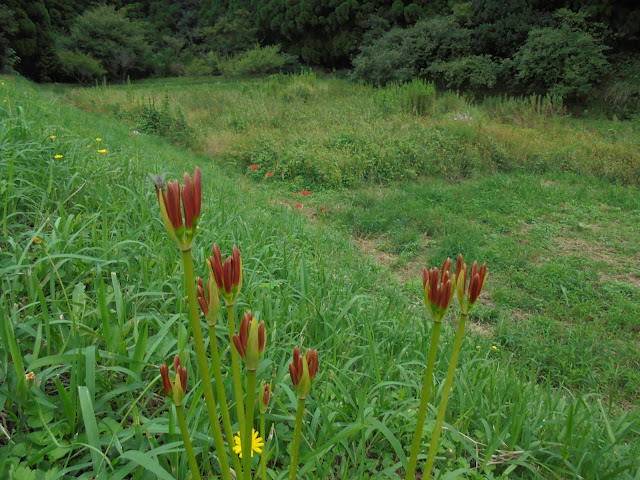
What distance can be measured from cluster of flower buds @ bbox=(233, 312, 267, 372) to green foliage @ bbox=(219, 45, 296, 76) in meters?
20.2

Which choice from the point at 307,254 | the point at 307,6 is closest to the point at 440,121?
the point at 307,254

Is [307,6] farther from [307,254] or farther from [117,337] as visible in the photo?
[117,337]

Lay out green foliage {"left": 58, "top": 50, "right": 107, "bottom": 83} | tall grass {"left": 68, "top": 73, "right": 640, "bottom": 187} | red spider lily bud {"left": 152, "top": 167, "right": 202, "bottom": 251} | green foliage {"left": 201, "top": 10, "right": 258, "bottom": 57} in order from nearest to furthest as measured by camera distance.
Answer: red spider lily bud {"left": 152, "top": 167, "right": 202, "bottom": 251} → tall grass {"left": 68, "top": 73, "right": 640, "bottom": 187} → green foliage {"left": 58, "top": 50, "right": 107, "bottom": 83} → green foliage {"left": 201, "top": 10, "right": 258, "bottom": 57}

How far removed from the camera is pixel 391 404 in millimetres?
1496

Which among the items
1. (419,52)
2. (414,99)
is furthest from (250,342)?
(419,52)

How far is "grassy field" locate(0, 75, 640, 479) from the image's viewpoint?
1159 mm

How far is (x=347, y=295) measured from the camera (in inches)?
93.0

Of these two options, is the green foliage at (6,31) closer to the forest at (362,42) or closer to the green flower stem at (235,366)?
the forest at (362,42)

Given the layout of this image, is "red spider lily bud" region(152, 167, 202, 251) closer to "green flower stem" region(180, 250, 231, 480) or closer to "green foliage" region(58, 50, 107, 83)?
"green flower stem" region(180, 250, 231, 480)

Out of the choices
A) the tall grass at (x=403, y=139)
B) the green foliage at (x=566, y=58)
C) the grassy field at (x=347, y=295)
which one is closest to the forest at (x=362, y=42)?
the green foliage at (x=566, y=58)

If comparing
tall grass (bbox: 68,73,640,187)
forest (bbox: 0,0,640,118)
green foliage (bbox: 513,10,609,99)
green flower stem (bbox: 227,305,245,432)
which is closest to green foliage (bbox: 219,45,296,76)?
forest (bbox: 0,0,640,118)

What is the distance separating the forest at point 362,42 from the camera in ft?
39.2

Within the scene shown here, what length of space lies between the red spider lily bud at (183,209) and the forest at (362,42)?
504 inches

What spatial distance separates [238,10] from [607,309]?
24932 mm
